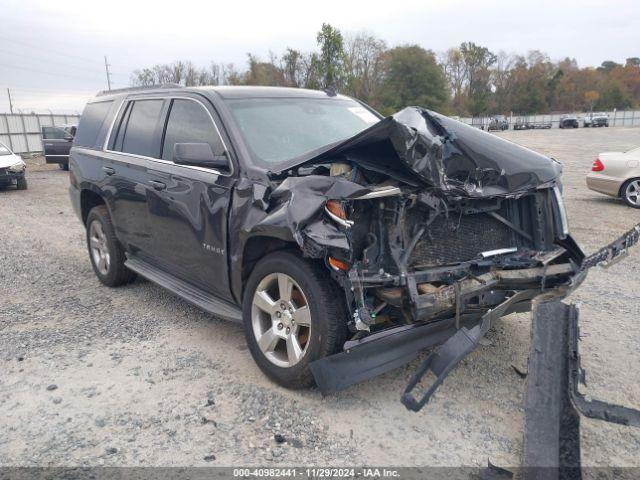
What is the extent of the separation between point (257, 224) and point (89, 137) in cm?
350

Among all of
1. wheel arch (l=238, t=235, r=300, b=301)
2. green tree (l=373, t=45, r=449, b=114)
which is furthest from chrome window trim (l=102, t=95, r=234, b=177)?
green tree (l=373, t=45, r=449, b=114)

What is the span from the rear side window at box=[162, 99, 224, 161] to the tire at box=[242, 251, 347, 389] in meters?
1.12

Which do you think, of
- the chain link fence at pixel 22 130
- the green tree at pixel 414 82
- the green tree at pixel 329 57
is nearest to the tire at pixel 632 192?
the chain link fence at pixel 22 130

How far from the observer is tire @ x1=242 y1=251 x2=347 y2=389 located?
3.22 metres

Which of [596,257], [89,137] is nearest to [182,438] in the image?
[596,257]

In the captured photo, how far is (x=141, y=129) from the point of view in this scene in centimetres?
516

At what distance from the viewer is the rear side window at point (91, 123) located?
5906mm

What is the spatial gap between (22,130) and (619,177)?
91.5 ft

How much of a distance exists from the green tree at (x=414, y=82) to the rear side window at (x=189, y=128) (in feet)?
210

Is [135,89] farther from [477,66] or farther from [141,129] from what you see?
[477,66]

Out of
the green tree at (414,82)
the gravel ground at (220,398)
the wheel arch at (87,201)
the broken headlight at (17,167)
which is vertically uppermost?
the green tree at (414,82)

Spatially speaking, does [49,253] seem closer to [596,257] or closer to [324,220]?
[324,220]

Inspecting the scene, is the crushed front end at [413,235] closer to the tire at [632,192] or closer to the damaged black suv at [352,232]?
the damaged black suv at [352,232]

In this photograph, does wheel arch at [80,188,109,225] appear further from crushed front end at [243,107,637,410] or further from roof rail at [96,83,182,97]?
crushed front end at [243,107,637,410]
